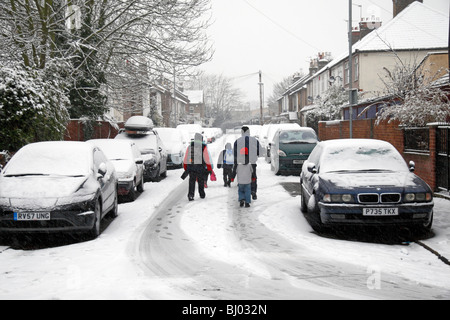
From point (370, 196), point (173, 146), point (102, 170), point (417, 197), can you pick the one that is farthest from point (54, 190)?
point (173, 146)

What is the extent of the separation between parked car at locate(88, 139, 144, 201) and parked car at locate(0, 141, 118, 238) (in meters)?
2.87

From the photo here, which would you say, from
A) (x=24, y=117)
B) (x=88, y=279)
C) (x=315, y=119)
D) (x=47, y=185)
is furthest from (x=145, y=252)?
(x=315, y=119)

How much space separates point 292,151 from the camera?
1639cm

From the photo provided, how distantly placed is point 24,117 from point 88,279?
275 inches

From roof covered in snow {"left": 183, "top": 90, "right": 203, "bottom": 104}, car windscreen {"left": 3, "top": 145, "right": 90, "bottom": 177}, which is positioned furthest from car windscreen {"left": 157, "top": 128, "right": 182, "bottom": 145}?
roof covered in snow {"left": 183, "top": 90, "right": 203, "bottom": 104}

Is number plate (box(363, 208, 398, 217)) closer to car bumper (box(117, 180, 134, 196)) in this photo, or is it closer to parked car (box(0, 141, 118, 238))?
parked car (box(0, 141, 118, 238))

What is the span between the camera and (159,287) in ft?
16.1

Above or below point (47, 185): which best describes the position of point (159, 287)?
below

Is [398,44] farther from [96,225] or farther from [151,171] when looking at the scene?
[96,225]

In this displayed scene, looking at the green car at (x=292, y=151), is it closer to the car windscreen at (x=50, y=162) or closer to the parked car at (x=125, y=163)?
the parked car at (x=125, y=163)

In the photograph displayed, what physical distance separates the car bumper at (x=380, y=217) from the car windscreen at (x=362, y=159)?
109 cm

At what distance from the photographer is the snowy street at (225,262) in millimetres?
4816

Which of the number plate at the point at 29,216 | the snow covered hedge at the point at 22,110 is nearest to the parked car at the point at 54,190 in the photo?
the number plate at the point at 29,216
